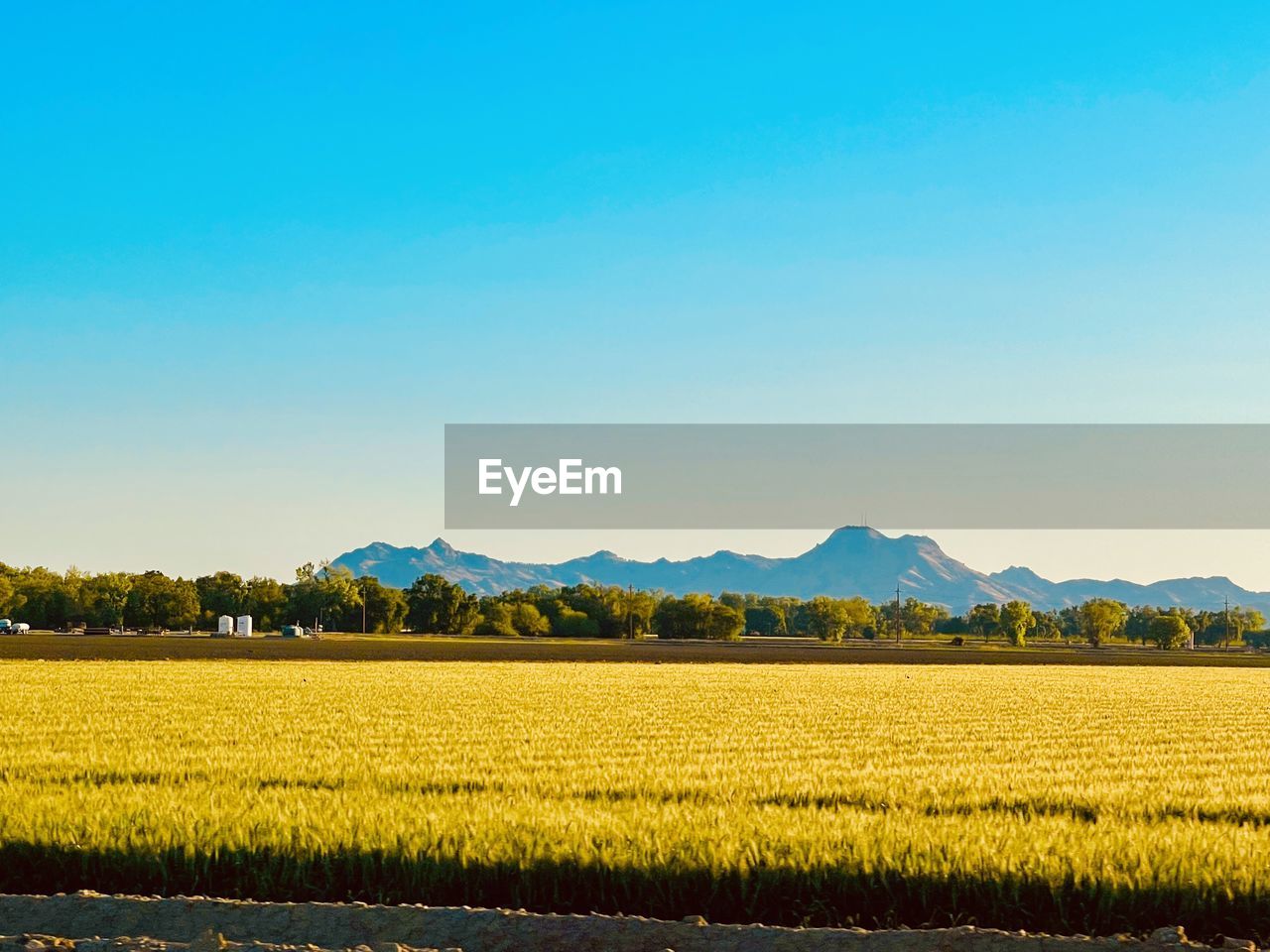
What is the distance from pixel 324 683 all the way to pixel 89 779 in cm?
2868

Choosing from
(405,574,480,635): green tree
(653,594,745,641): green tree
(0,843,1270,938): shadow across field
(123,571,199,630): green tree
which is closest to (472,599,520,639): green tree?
(405,574,480,635): green tree

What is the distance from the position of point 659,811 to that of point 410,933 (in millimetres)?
4565

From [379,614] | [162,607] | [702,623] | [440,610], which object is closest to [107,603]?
[162,607]

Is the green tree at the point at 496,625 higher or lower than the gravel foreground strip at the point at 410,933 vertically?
lower

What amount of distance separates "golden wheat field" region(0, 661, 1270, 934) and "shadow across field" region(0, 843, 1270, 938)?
22 mm

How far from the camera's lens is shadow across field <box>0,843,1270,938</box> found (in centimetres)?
→ 966

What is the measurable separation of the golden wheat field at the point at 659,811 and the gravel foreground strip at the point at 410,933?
1132 mm

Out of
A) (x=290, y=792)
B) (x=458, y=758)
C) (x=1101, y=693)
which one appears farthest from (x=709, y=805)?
(x=1101, y=693)

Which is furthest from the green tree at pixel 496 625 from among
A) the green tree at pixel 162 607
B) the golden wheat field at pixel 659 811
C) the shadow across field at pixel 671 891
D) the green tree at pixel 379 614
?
the shadow across field at pixel 671 891

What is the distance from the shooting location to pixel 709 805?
1380 centimetres

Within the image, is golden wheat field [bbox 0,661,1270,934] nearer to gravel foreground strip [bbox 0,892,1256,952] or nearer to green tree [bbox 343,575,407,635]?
gravel foreground strip [bbox 0,892,1256,952]

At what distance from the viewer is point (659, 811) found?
12.9 m

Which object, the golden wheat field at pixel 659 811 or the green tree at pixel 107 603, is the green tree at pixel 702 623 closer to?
the green tree at pixel 107 603

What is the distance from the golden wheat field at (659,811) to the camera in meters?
10.1
